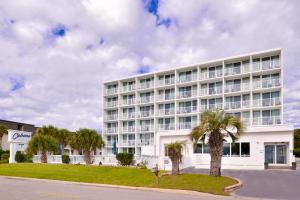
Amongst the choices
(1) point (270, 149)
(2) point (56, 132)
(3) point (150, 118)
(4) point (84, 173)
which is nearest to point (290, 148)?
(1) point (270, 149)

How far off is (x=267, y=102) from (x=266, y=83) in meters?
2.83

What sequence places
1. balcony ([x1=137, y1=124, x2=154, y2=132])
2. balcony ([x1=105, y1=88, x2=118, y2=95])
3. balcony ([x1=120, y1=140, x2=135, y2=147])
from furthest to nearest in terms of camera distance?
balcony ([x1=105, y1=88, x2=118, y2=95]), balcony ([x1=120, y1=140, x2=135, y2=147]), balcony ([x1=137, y1=124, x2=154, y2=132])

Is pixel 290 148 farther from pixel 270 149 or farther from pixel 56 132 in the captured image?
pixel 56 132

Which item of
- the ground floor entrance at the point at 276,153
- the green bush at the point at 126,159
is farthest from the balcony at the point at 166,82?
the green bush at the point at 126,159

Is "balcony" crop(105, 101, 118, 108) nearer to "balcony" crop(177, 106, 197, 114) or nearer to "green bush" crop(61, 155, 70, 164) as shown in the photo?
"balcony" crop(177, 106, 197, 114)

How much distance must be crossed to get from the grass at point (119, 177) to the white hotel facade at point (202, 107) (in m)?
9.28

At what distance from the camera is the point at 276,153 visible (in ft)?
137

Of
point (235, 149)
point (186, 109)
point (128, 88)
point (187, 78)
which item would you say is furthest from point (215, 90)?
point (235, 149)

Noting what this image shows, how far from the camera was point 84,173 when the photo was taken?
30.6 meters

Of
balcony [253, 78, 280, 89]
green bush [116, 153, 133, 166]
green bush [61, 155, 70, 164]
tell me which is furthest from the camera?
balcony [253, 78, 280, 89]

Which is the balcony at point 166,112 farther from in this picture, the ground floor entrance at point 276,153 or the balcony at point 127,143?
the ground floor entrance at point 276,153

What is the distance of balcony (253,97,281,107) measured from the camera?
54.4 metres

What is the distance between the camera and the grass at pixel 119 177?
2277 cm

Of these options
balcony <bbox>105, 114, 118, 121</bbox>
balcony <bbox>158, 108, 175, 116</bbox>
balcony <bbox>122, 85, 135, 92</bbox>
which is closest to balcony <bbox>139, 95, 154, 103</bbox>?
balcony <bbox>158, 108, 175, 116</bbox>
